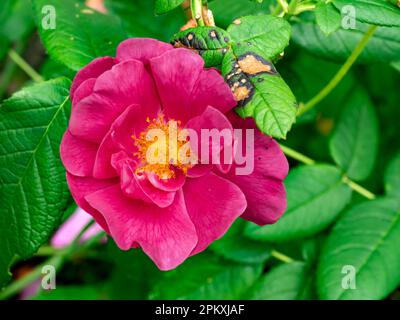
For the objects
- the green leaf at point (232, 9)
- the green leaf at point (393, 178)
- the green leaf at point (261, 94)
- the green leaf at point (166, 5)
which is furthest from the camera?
the green leaf at point (393, 178)

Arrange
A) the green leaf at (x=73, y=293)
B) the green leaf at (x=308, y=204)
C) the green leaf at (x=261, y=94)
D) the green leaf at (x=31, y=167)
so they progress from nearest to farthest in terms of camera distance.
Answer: the green leaf at (x=261, y=94), the green leaf at (x=31, y=167), the green leaf at (x=308, y=204), the green leaf at (x=73, y=293)

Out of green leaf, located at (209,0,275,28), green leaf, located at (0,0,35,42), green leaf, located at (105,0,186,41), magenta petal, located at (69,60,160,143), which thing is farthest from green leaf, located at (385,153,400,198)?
green leaf, located at (0,0,35,42)

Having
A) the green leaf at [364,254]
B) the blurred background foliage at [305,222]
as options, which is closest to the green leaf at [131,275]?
the blurred background foliage at [305,222]

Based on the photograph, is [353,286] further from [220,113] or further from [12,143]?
[12,143]

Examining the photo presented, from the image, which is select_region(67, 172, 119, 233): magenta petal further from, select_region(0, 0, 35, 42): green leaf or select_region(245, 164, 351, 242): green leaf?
select_region(0, 0, 35, 42): green leaf

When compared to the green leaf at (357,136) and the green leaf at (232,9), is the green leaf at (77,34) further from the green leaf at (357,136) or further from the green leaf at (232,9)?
the green leaf at (357,136)

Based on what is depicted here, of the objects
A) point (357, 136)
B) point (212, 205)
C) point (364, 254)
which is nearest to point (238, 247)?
point (364, 254)
